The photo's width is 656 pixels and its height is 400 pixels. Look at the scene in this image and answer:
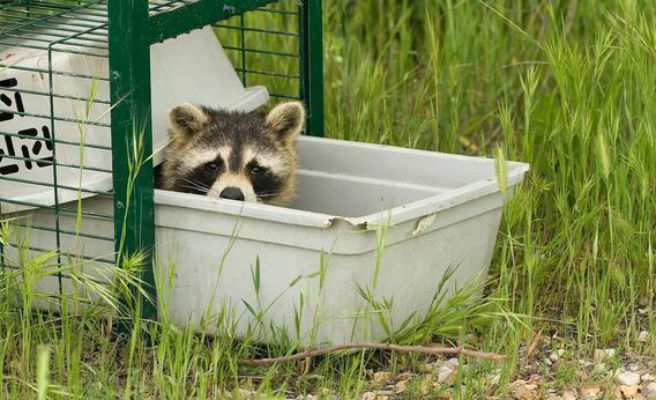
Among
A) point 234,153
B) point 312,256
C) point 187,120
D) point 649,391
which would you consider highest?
point 187,120

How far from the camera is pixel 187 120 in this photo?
16.2 ft

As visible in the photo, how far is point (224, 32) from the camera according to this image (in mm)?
6309

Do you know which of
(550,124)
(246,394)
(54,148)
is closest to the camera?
(246,394)

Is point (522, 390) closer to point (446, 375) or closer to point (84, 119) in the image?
point (446, 375)

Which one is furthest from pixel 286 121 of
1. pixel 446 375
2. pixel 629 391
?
pixel 629 391

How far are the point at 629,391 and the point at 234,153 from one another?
5.64 ft

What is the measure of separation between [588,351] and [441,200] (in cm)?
75

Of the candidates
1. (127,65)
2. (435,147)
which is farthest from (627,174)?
(127,65)

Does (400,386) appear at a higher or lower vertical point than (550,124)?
lower

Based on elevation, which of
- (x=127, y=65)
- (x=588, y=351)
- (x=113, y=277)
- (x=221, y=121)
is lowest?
(x=588, y=351)

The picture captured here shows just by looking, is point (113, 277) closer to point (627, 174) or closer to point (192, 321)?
point (192, 321)

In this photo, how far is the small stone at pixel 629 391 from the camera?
4254 mm

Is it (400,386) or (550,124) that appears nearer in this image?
(400,386)

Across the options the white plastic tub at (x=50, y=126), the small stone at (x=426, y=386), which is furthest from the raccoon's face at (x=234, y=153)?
the small stone at (x=426, y=386)
